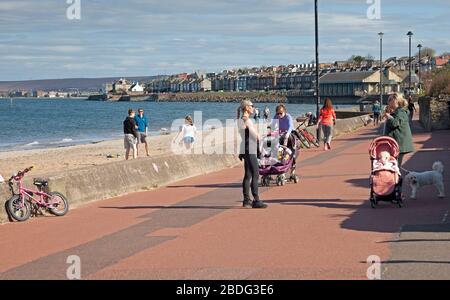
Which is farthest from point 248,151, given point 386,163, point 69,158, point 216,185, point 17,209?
point 69,158

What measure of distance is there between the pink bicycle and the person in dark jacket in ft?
17.9

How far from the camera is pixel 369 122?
50.0 m

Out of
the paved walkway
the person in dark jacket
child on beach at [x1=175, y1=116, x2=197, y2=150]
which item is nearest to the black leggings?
the paved walkway

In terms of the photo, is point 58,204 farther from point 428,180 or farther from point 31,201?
point 428,180

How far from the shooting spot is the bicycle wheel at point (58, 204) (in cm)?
1277

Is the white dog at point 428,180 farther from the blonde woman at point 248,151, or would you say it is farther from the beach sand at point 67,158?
the beach sand at point 67,158

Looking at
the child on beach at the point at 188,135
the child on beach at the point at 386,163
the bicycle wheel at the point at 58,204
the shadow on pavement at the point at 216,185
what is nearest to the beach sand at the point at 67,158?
the child on beach at the point at 188,135

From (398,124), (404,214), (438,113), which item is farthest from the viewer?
(438,113)

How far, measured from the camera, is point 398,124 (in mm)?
13062

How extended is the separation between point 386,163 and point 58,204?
5.27 meters

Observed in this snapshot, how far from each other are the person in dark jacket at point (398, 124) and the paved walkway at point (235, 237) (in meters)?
0.96

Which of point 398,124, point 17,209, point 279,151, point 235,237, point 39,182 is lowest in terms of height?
point 235,237
